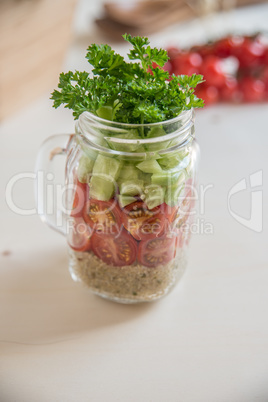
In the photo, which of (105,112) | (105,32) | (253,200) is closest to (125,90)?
(105,112)

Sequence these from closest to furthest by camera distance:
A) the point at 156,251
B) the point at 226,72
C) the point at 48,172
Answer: the point at 156,251, the point at 48,172, the point at 226,72

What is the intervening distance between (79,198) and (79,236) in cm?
7

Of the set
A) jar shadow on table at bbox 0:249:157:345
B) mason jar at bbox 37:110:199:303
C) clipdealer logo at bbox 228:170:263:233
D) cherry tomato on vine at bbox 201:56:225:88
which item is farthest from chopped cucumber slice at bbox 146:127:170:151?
cherry tomato on vine at bbox 201:56:225:88

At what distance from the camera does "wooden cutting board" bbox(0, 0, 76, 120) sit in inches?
48.9

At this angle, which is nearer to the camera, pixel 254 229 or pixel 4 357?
pixel 4 357

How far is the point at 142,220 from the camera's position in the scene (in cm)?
78

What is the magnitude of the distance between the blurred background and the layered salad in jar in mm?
572

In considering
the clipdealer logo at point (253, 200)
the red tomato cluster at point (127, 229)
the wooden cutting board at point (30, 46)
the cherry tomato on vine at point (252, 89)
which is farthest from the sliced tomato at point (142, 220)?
the cherry tomato on vine at point (252, 89)

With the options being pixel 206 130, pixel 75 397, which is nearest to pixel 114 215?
pixel 75 397

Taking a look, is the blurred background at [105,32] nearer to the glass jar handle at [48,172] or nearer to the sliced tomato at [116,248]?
the glass jar handle at [48,172]

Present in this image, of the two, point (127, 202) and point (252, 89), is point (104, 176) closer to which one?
point (127, 202)

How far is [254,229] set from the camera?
3.56ft

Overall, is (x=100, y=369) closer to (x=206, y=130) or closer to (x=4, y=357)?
(x=4, y=357)

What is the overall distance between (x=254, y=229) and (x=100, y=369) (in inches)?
18.5
